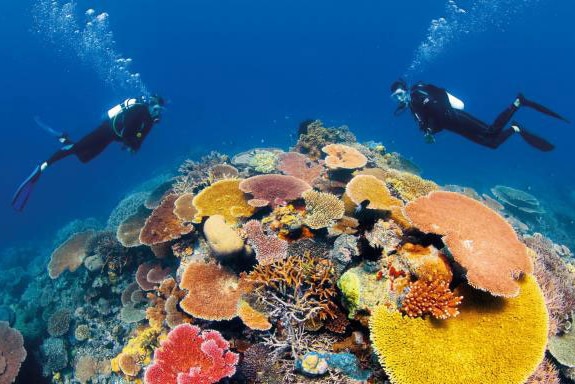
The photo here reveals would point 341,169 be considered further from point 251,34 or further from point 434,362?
point 251,34

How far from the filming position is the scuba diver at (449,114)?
7.70 m

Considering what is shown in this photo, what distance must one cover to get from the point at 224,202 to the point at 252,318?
7.86 feet

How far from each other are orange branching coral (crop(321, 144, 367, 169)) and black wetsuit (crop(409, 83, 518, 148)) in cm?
179

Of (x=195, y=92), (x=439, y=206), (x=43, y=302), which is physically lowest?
(x=195, y=92)

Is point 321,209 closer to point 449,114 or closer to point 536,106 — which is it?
point 449,114

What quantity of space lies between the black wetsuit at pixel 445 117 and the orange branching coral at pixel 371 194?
10.0 feet

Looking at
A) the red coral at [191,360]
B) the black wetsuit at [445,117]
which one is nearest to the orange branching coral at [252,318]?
the red coral at [191,360]

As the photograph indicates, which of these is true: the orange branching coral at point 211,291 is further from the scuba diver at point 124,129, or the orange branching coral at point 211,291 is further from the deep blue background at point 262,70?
the deep blue background at point 262,70

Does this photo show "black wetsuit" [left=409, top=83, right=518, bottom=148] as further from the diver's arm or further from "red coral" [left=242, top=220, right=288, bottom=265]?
the diver's arm

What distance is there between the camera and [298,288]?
13.7 feet

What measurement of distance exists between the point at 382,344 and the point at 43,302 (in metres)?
12.2

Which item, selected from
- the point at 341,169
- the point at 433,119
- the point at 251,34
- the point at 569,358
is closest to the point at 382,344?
the point at 569,358

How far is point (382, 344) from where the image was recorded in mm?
3219

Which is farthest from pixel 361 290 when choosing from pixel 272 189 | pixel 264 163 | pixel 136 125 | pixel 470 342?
pixel 136 125
